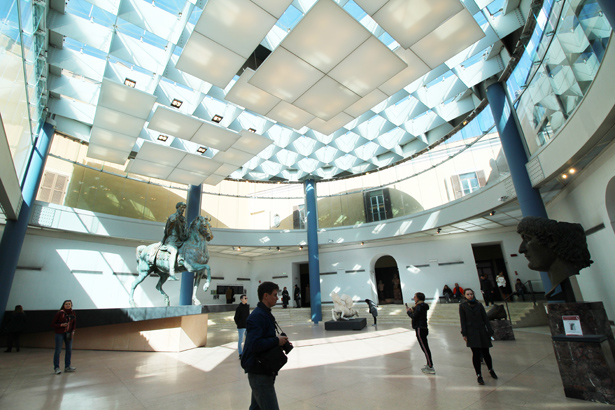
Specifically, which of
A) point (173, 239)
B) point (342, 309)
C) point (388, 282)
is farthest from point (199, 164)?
point (388, 282)

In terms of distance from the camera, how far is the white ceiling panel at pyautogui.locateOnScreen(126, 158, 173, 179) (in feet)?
42.1

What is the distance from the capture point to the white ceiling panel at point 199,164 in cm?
1285

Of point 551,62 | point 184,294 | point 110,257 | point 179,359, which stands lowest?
point 179,359

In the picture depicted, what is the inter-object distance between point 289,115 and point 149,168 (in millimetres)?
7231

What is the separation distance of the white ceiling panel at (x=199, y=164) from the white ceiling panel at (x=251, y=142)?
174 cm

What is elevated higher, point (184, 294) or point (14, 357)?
point (184, 294)

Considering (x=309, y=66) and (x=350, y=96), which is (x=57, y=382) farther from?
(x=350, y=96)

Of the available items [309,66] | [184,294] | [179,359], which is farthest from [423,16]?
[184,294]

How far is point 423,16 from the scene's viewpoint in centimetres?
677

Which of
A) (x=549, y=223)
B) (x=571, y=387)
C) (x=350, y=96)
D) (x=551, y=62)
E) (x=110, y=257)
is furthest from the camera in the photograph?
(x=110, y=257)

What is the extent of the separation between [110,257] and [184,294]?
14.5 ft

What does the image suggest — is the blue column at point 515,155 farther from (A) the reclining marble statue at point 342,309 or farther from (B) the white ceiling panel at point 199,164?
(B) the white ceiling panel at point 199,164

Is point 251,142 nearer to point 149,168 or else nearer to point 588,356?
point 149,168

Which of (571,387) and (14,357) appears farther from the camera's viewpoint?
(14,357)
